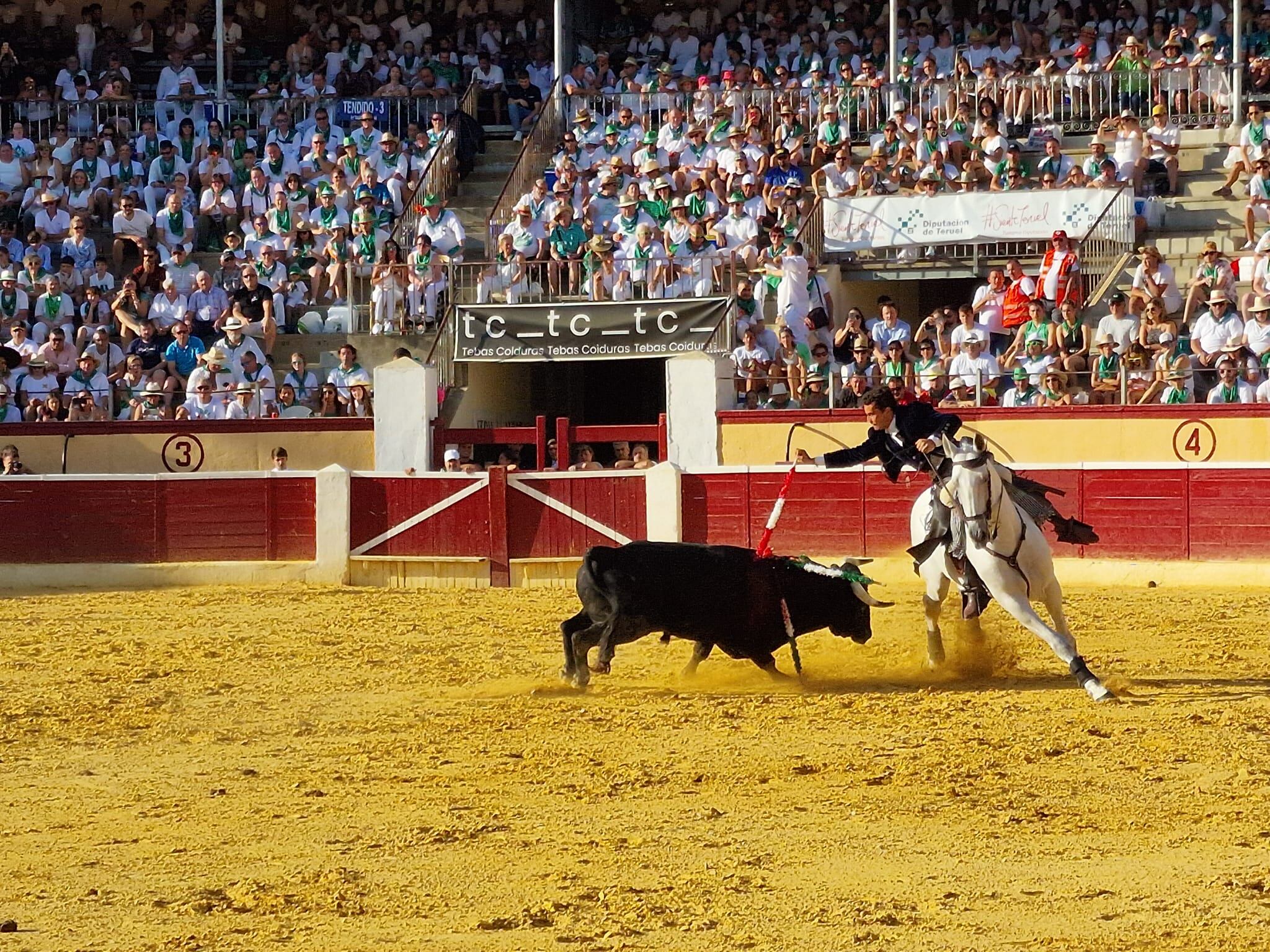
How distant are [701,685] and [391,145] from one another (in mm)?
12827

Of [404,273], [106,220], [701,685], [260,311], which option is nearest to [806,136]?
[404,273]

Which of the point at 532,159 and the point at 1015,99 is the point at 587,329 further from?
the point at 1015,99

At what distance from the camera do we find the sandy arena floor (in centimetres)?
523

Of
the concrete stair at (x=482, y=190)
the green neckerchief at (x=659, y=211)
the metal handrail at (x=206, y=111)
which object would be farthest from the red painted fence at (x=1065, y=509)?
the metal handrail at (x=206, y=111)

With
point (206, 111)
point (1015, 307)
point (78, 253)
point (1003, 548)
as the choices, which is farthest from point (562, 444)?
point (206, 111)

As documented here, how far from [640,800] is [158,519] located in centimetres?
1015

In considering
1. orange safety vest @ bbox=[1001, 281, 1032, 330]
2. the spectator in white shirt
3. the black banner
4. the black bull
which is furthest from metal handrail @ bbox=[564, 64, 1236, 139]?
the black bull

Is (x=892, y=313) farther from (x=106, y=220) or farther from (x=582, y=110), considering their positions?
(x=106, y=220)

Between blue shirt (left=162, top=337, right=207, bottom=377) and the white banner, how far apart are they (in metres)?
6.17

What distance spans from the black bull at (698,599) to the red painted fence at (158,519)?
7.23 meters

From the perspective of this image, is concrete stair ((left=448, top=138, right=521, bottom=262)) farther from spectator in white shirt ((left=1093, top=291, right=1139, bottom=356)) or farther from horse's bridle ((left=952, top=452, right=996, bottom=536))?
horse's bridle ((left=952, top=452, right=996, bottom=536))

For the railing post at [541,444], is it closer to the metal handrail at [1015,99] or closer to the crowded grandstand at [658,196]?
the crowded grandstand at [658,196]

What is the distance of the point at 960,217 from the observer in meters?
18.1

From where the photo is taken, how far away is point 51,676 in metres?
10.3
